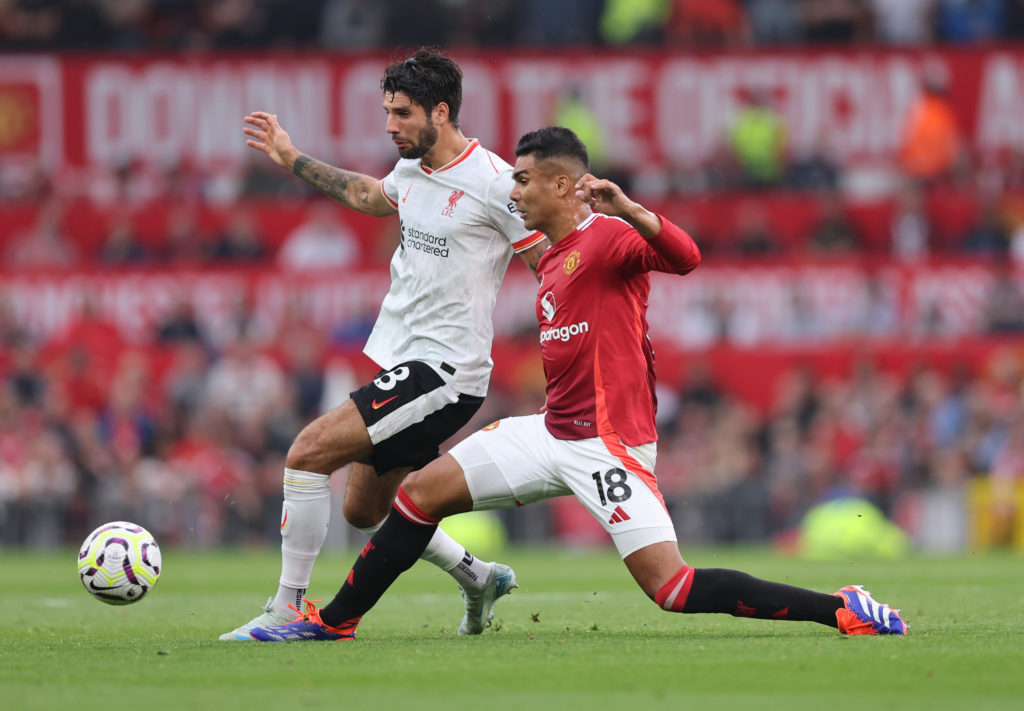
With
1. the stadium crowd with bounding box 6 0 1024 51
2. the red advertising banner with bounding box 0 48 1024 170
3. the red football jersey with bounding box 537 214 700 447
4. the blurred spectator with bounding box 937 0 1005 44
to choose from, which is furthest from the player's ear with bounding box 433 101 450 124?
the blurred spectator with bounding box 937 0 1005 44

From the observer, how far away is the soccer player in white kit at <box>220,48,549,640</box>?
7785mm

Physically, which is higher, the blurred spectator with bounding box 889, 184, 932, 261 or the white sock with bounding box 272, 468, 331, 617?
the blurred spectator with bounding box 889, 184, 932, 261

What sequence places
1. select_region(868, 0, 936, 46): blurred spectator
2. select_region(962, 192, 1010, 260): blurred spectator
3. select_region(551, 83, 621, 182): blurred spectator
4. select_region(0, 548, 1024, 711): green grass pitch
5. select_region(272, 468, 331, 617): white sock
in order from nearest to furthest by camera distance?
1. select_region(0, 548, 1024, 711): green grass pitch
2. select_region(272, 468, 331, 617): white sock
3. select_region(962, 192, 1010, 260): blurred spectator
4. select_region(551, 83, 621, 182): blurred spectator
5. select_region(868, 0, 936, 46): blurred spectator

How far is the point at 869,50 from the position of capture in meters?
22.4

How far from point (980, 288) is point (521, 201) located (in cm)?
1252

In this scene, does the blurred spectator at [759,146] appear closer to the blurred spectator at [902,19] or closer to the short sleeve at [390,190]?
the blurred spectator at [902,19]

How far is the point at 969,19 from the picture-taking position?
22.9 meters

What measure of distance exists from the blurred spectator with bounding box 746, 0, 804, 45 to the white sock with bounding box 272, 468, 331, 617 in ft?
53.5

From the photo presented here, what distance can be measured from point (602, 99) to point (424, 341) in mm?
14773

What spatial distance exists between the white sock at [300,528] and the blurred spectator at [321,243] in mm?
12384

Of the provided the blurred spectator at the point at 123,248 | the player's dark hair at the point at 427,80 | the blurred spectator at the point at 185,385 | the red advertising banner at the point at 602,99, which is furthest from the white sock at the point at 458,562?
the red advertising banner at the point at 602,99

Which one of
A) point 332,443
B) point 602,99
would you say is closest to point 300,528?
point 332,443

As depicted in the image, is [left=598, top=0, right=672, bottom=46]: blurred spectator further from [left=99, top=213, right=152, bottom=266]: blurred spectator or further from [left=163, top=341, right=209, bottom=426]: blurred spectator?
[left=163, top=341, right=209, bottom=426]: blurred spectator

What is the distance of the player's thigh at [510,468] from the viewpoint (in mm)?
7492
